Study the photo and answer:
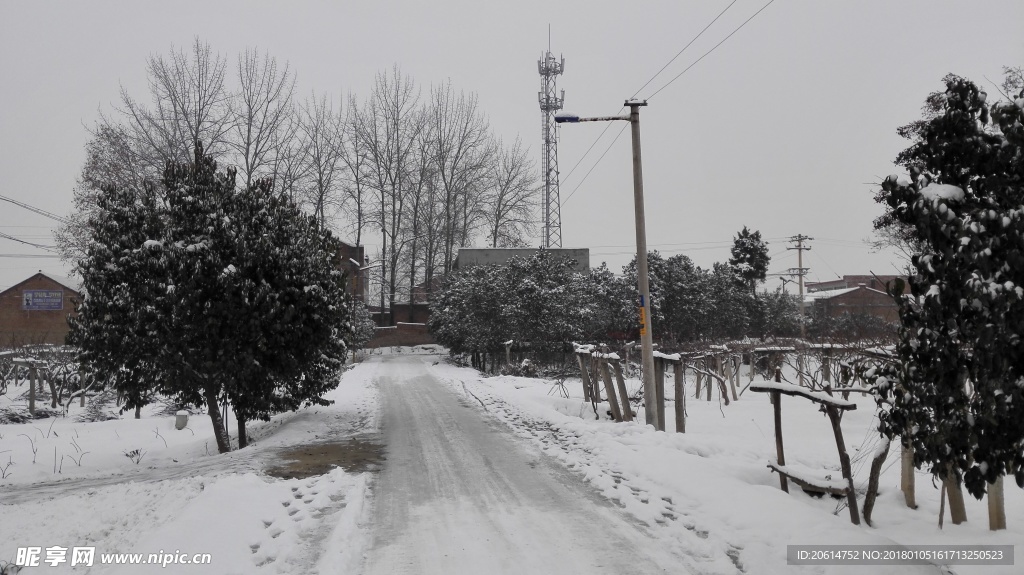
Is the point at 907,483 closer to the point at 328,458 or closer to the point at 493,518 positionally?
the point at 493,518

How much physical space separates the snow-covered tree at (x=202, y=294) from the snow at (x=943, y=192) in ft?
33.8

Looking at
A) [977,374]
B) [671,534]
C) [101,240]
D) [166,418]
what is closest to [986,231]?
[977,374]

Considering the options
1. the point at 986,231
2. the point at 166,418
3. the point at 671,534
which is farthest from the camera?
the point at 166,418

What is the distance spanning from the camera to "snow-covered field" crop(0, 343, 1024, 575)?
5.01 m

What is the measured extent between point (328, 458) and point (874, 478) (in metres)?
6.81

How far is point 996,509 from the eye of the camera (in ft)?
16.0

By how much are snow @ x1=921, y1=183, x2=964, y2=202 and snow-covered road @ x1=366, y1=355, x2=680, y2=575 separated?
299cm

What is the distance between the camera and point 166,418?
20266 millimetres

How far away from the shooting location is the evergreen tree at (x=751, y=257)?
54000mm

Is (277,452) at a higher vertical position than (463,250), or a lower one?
lower

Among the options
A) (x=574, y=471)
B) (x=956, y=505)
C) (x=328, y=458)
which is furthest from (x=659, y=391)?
(x=956, y=505)

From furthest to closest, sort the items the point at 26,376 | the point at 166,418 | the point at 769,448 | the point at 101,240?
the point at 26,376 < the point at 166,418 < the point at 101,240 < the point at 769,448

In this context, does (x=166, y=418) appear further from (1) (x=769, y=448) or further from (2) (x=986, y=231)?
(2) (x=986, y=231)

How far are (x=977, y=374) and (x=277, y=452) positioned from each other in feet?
29.1
